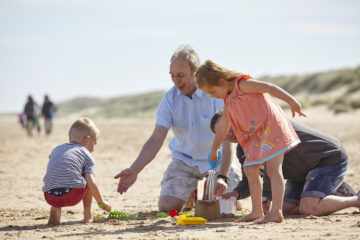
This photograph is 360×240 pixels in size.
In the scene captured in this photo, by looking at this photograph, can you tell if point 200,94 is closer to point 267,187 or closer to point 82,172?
point 267,187

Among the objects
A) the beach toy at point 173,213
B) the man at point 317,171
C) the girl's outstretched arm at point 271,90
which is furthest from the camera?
the beach toy at point 173,213

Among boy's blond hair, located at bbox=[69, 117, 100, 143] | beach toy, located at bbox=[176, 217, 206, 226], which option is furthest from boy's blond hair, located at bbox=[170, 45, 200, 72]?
beach toy, located at bbox=[176, 217, 206, 226]

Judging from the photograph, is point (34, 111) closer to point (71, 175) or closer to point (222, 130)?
point (71, 175)

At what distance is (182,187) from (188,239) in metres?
1.97

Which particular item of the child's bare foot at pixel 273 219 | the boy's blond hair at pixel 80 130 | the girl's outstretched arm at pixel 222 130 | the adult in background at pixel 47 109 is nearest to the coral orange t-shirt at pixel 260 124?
the girl's outstretched arm at pixel 222 130

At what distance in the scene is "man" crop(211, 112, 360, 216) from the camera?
16.0 feet

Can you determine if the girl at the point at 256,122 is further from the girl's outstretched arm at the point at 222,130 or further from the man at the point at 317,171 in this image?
the man at the point at 317,171

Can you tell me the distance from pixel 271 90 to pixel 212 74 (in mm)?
533

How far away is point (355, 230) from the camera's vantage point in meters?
3.99

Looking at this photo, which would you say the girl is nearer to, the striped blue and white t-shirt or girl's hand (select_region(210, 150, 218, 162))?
girl's hand (select_region(210, 150, 218, 162))

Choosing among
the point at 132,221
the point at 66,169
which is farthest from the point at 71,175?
the point at 132,221

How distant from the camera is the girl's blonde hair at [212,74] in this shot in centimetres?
454

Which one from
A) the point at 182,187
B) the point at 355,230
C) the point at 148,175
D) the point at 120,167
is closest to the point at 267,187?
the point at 182,187

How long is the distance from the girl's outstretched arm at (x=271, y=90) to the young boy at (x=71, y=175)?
154 cm
